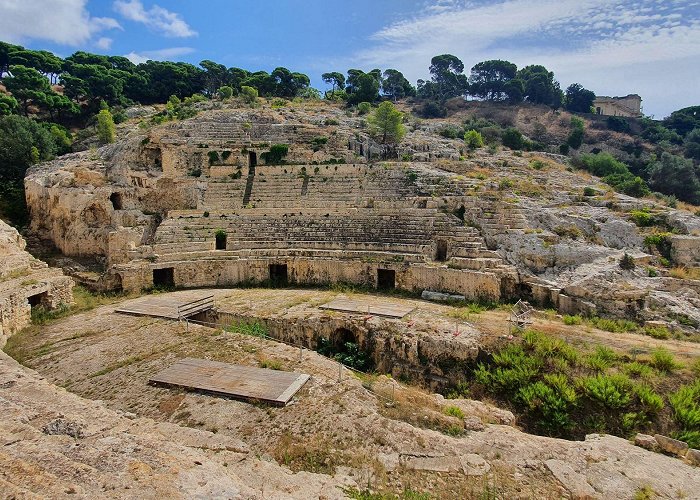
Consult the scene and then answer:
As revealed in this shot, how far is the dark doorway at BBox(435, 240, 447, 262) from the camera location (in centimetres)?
1547

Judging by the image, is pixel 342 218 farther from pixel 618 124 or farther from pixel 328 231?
pixel 618 124

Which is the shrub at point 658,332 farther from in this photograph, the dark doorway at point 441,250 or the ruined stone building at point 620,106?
the ruined stone building at point 620,106

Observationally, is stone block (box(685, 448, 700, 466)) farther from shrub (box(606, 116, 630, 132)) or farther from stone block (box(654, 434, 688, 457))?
shrub (box(606, 116, 630, 132))

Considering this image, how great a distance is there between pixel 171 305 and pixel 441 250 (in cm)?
972

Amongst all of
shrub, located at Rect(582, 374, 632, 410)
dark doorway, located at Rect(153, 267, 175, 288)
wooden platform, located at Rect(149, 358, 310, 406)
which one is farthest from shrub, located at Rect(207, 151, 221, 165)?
shrub, located at Rect(582, 374, 632, 410)

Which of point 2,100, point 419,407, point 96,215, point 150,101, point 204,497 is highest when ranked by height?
point 150,101

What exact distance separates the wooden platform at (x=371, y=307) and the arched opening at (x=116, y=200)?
12.6m

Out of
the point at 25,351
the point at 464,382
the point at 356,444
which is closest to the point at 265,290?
the point at 25,351

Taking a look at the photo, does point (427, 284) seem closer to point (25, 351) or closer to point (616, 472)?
point (616, 472)

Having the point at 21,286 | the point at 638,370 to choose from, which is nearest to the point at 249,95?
the point at 21,286

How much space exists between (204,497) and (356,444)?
2.65 meters

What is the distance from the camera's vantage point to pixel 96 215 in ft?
61.8

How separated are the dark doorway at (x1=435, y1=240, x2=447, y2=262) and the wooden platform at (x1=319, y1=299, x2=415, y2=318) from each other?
3.26 metres

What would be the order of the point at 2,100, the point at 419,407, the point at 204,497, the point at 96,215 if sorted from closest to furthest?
1. the point at 204,497
2. the point at 419,407
3. the point at 96,215
4. the point at 2,100
